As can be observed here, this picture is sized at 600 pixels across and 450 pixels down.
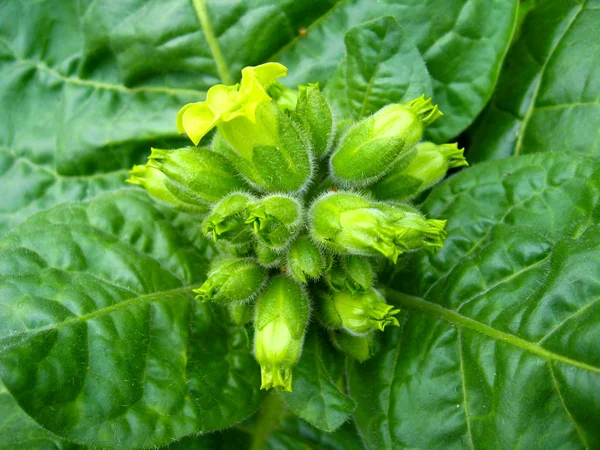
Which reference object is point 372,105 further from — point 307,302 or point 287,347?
point 287,347

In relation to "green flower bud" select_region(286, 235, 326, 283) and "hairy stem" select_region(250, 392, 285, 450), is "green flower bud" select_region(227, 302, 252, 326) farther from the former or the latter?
"hairy stem" select_region(250, 392, 285, 450)

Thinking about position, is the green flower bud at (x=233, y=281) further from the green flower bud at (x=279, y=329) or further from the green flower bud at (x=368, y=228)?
the green flower bud at (x=368, y=228)

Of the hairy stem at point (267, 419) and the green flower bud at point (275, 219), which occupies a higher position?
the green flower bud at point (275, 219)

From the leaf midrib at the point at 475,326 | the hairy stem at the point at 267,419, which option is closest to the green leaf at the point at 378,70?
the leaf midrib at the point at 475,326

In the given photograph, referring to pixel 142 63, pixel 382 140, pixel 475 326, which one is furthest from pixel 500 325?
pixel 142 63

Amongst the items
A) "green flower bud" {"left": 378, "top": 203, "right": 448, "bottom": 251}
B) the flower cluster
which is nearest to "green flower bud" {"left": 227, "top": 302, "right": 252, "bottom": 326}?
the flower cluster

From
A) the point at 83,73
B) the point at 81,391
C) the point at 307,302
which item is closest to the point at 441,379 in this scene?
the point at 307,302

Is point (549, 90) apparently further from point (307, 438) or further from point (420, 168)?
point (307, 438)
